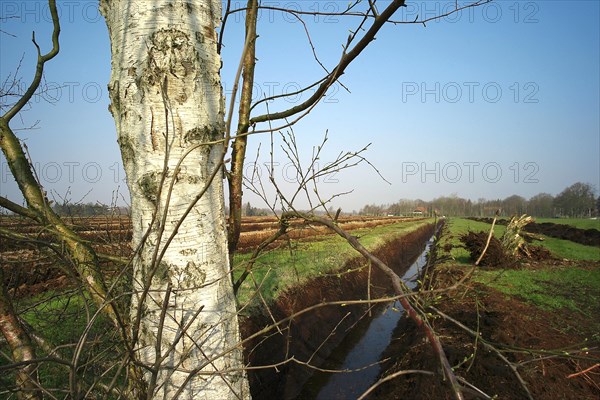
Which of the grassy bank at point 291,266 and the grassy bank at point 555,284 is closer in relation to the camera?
the grassy bank at point 291,266

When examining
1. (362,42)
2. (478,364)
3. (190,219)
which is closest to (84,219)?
(190,219)

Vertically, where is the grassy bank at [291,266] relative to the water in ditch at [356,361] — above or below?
above

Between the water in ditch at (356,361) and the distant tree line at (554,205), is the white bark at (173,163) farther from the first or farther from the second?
the distant tree line at (554,205)

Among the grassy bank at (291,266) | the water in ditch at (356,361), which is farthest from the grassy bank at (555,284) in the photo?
the grassy bank at (291,266)

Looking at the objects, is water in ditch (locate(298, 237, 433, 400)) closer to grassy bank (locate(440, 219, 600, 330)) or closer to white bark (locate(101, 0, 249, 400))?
grassy bank (locate(440, 219, 600, 330))

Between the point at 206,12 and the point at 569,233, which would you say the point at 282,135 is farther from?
the point at 569,233

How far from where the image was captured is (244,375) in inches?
53.7

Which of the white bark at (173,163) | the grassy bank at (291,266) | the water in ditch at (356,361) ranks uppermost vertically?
the white bark at (173,163)

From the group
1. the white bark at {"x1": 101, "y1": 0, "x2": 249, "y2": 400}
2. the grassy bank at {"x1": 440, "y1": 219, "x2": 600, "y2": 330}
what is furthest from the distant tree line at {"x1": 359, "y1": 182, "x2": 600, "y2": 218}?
the white bark at {"x1": 101, "y1": 0, "x2": 249, "y2": 400}

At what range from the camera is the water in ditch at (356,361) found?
593cm

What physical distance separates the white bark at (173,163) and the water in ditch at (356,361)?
11.2 ft

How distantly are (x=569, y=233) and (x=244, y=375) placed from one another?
1252 inches

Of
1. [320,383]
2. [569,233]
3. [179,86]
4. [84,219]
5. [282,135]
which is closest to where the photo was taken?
[179,86]

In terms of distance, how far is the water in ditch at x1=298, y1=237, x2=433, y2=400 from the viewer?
5934 millimetres
